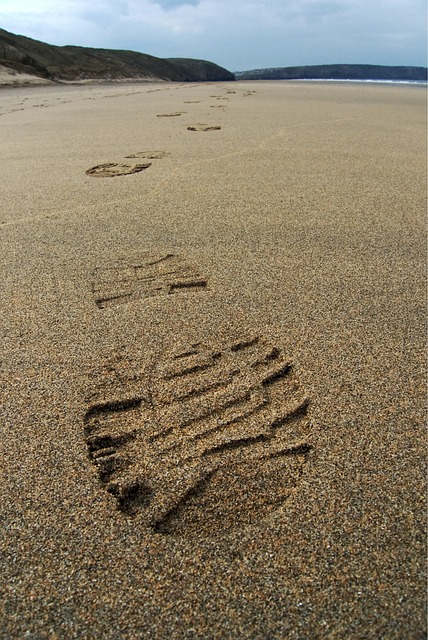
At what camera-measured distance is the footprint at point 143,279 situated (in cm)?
146

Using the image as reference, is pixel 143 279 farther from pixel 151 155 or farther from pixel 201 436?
pixel 151 155

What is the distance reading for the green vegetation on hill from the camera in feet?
63.1

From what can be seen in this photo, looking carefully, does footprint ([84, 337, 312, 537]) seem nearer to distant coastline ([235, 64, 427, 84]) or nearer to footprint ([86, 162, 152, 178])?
footprint ([86, 162, 152, 178])

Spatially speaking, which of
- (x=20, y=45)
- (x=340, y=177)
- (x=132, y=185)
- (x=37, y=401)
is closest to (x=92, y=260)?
(x=37, y=401)

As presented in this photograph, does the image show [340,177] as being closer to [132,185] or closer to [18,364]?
[132,185]

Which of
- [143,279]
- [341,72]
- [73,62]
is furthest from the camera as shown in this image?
[341,72]

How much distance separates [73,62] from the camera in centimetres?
2338

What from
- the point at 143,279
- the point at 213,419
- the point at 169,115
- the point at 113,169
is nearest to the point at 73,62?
the point at 169,115

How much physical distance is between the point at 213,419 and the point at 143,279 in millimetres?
680

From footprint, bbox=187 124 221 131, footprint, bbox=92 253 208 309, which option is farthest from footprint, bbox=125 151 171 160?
footprint, bbox=92 253 208 309

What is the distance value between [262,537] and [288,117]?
15.8 ft

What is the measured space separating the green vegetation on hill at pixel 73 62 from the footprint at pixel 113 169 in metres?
16.5

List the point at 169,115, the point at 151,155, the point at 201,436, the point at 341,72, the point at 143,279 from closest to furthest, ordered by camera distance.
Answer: the point at 201,436, the point at 143,279, the point at 151,155, the point at 169,115, the point at 341,72

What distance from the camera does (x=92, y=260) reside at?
1.67m
